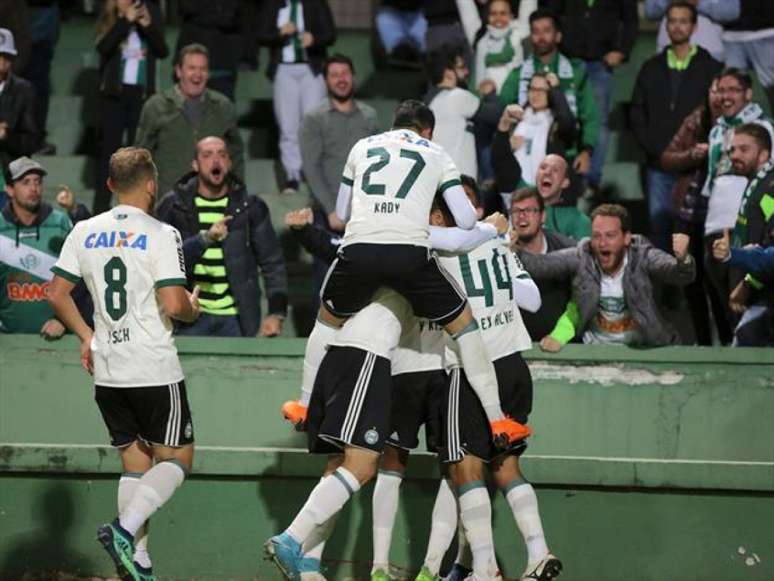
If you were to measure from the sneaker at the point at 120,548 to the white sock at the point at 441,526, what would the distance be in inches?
56.2

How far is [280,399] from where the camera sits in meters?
9.65

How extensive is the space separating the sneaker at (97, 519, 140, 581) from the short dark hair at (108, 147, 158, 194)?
1.54m

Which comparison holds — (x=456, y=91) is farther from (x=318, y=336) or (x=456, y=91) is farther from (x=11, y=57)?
(x=318, y=336)

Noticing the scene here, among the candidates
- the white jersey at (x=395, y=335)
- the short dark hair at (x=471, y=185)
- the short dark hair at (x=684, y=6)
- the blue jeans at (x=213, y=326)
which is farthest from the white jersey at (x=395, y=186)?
the short dark hair at (x=684, y=6)

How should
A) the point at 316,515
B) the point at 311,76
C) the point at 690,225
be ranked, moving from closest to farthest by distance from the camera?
the point at 316,515, the point at 690,225, the point at 311,76

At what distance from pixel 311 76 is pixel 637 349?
4.33 m

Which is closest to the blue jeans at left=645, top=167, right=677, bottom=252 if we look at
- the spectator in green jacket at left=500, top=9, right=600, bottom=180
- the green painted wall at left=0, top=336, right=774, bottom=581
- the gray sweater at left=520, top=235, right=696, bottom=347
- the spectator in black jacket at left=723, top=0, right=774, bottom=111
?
the spectator in green jacket at left=500, top=9, right=600, bottom=180

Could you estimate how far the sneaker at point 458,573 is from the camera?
7883 millimetres

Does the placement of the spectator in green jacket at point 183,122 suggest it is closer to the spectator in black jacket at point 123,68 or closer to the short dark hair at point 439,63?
the spectator in black jacket at point 123,68

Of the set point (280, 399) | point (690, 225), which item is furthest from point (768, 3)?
point (280, 399)

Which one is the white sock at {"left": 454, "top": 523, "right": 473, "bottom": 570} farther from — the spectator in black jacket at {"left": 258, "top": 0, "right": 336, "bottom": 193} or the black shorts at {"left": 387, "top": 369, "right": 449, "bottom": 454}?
the spectator in black jacket at {"left": 258, "top": 0, "right": 336, "bottom": 193}

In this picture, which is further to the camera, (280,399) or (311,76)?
(311,76)

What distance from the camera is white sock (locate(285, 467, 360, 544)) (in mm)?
7316

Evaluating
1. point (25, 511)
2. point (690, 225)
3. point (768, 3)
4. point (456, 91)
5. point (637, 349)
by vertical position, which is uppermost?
point (768, 3)
